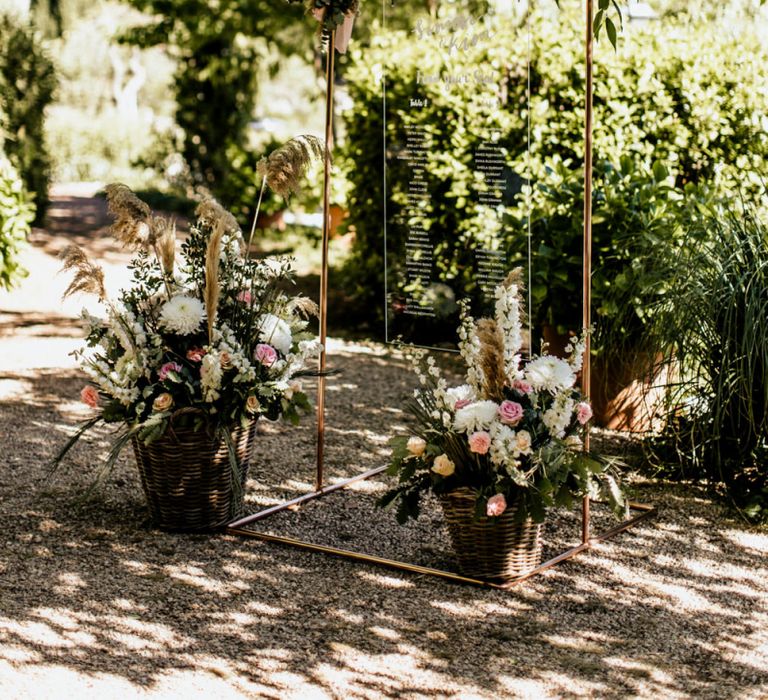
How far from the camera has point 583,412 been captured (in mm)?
4375

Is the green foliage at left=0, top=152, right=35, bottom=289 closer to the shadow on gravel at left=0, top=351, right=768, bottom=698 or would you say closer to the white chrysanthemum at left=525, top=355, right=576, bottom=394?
the shadow on gravel at left=0, top=351, right=768, bottom=698

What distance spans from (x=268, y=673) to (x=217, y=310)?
1714 millimetres

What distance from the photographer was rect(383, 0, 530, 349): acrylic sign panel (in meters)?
5.99

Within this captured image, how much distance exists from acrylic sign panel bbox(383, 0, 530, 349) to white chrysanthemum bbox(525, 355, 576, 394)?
138cm

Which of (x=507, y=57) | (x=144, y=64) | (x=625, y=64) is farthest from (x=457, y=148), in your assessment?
(x=144, y=64)

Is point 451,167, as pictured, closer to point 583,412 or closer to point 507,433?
point 583,412

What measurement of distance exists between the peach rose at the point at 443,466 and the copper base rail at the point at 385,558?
458 millimetres

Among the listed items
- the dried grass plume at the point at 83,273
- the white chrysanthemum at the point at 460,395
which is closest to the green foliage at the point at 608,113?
the white chrysanthemum at the point at 460,395

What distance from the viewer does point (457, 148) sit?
809 centimetres

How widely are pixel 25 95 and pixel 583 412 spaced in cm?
1085

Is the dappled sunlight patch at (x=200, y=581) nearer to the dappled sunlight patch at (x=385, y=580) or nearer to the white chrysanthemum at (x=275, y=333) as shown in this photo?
the dappled sunlight patch at (x=385, y=580)

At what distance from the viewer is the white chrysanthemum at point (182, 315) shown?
4.65 m

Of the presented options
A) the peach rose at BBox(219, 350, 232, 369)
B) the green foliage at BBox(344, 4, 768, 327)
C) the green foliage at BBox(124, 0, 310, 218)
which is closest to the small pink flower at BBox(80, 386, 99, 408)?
the peach rose at BBox(219, 350, 232, 369)

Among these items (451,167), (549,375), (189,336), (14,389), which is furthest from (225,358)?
(451,167)
